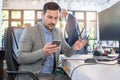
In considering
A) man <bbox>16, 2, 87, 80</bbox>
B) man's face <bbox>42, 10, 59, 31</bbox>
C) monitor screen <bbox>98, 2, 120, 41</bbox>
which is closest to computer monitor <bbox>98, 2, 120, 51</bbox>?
monitor screen <bbox>98, 2, 120, 41</bbox>

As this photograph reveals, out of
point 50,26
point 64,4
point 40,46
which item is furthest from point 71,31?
point 64,4

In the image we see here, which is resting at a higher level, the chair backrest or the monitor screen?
the monitor screen

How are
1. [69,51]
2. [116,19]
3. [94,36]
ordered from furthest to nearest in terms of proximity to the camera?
[94,36] → [69,51] → [116,19]

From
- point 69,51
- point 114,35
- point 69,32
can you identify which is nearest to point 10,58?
point 69,51

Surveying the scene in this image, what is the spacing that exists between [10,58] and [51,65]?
1.24ft

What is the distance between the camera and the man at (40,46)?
1754 mm

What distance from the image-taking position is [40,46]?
1.90 m

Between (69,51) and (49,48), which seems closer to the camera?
(49,48)

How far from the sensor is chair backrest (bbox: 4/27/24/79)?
1.90 meters

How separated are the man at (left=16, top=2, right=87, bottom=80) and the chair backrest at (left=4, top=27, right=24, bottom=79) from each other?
0.08m

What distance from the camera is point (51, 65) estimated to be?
2.00 metres

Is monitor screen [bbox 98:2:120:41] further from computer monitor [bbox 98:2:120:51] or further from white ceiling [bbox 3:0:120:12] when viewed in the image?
white ceiling [bbox 3:0:120:12]

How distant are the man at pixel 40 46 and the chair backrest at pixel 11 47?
0.08 m

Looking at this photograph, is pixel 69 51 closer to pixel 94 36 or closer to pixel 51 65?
pixel 51 65
